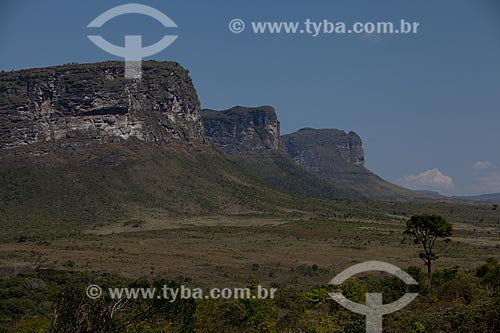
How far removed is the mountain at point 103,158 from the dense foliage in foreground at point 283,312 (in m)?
66.6

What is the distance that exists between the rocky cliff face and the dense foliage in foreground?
82932 mm

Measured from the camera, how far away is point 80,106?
11856cm

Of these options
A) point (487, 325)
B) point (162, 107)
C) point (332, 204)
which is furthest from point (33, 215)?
point (487, 325)

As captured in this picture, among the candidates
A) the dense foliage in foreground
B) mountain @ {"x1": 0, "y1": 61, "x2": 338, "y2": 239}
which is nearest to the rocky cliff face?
mountain @ {"x1": 0, "y1": 61, "x2": 338, "y2": 239}

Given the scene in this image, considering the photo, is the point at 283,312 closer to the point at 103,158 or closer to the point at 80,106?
the point at 103,158

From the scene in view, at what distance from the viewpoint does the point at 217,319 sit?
26859 mm

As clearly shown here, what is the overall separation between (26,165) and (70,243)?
36870 millimetres

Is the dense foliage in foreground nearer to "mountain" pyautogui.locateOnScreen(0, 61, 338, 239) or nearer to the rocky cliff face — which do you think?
"mountain" pyautogui.locateOnScreen(0, 61, 338, 239)

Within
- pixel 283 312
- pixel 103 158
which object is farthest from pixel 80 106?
pixel 283 312

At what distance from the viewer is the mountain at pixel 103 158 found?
336 ft

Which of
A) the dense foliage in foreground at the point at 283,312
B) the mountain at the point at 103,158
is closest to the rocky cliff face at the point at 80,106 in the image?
the mountain at the point at 103,158

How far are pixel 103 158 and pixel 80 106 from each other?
11.3m

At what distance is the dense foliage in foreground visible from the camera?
21.5 meters

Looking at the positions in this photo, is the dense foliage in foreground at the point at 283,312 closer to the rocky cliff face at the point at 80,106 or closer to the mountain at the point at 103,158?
the mountain at the point at 103,158
